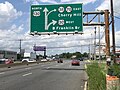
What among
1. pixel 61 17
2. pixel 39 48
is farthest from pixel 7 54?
pixel 61 17

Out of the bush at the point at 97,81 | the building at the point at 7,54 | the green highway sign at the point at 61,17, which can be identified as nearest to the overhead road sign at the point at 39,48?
the building at the point at 7,54

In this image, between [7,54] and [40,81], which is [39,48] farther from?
[40,81]

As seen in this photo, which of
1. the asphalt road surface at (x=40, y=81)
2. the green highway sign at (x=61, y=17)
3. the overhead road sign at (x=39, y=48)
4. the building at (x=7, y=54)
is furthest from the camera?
the overhead road sign at (x=39, y=48)

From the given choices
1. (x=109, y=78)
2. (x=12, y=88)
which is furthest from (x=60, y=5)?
(x=109, y=78)

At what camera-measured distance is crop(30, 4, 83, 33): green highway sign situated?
3484cm

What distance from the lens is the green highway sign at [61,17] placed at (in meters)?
34.8

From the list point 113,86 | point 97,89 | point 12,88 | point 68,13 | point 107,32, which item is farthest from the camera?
point 68,13

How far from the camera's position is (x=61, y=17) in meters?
34.9

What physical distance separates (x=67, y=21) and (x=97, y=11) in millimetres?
3642

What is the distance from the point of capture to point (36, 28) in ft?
116

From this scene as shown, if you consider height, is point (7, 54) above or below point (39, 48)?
below

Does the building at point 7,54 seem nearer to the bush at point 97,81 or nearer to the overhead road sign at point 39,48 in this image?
the overhead road sign at point 39,48

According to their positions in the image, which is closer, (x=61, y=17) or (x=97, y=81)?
(x=97, y=81)

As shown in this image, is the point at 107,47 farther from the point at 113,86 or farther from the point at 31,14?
the point at 113,86
